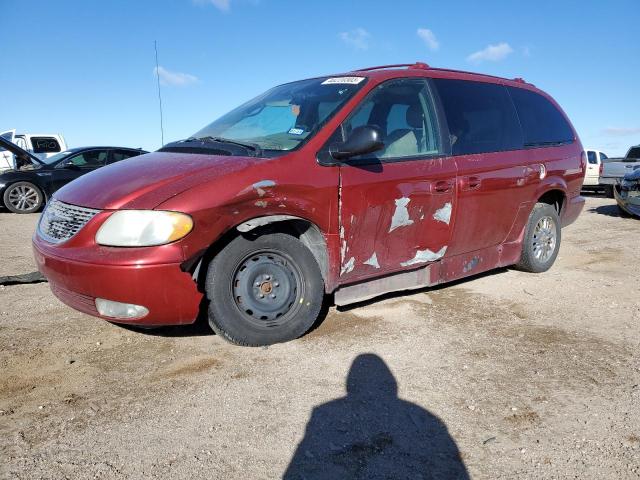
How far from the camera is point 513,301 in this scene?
14.5 ft

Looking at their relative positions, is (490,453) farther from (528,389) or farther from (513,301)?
(513,301)

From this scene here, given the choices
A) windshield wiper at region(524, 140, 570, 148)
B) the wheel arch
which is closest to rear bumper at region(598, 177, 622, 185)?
windshield wiper at region(524, 140, 570, 148)

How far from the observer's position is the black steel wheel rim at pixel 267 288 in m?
3.22

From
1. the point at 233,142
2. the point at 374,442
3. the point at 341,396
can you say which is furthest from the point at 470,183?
the point at 374,442

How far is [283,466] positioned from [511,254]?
3543 mm

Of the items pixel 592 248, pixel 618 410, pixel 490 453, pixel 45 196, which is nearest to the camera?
pixel 490 453

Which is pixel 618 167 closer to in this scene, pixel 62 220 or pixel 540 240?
pixel 540 240

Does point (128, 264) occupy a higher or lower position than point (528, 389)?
higher

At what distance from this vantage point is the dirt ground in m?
2.15

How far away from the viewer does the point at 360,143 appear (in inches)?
130

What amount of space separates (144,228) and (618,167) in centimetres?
1396

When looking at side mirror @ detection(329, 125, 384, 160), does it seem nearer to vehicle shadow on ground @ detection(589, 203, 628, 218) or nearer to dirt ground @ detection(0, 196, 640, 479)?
dirt ground @ detection(0, 196, 640, 479)

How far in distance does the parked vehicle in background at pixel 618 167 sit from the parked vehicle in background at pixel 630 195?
369 centimetres

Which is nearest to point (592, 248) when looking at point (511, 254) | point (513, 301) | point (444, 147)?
point (511, 254)
